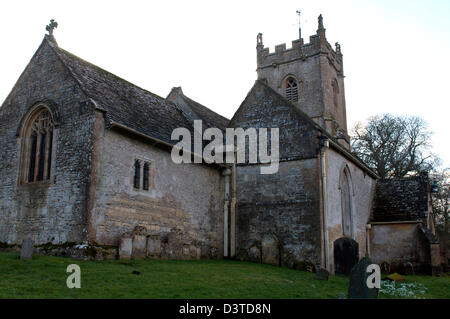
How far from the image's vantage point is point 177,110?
23359mm

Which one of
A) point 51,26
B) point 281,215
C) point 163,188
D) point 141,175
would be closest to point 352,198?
point 281,215

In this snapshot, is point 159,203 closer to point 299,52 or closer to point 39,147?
point 39,147

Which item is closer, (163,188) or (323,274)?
(323,274)

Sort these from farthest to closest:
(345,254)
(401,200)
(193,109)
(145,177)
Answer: (401,200) < (193,109) < (145,177) < (345,254)

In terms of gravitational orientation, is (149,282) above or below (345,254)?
below

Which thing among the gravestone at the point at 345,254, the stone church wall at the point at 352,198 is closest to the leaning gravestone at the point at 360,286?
the gravestone at the point at 345,254

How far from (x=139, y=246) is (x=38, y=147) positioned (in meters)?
5.70

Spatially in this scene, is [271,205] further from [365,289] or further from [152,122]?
[365,289]

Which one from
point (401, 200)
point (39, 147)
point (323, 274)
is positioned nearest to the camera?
point (323, 274)

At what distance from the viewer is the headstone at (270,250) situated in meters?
19.0

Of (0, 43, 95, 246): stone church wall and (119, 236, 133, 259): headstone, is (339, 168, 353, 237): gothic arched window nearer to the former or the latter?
(119, 236, 133, 259): headstone

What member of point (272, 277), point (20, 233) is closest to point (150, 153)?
point (20, 233)

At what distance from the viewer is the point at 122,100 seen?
18.1 metres

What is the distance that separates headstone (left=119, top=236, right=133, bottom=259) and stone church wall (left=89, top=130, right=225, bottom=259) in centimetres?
31
